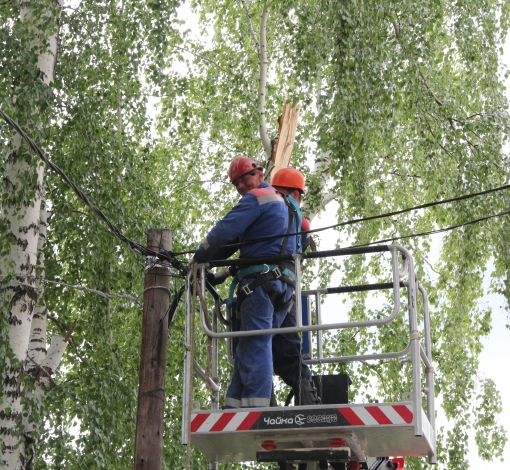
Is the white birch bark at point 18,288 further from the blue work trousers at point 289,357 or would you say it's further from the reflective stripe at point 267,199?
the reflective stripe at point 267,199

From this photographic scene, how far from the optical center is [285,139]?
36.4 feet

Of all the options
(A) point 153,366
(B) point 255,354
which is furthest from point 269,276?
(A) point 153,366

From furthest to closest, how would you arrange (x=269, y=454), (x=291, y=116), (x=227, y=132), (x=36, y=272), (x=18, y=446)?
1. (x=227, y=132)
2. (x=291, y=116)
3. (x=36, y=272)
4. (x=18, y=446)
5. (x=269, y=454)

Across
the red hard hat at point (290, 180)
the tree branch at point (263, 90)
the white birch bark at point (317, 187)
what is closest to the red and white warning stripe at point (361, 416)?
the red hard hat at point (290, 180)

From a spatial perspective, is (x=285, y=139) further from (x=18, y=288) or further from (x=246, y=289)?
(x=246, y=289)

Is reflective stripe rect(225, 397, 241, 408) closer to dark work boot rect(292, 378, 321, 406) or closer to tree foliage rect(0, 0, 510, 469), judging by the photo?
dark work boot rect(292, 378, 321, 406)

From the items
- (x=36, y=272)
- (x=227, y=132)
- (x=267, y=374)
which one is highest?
(x=227, y=132)

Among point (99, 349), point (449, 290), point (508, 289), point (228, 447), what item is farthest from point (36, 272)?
point (449, 290)

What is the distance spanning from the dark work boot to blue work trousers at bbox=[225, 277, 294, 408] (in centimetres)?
38

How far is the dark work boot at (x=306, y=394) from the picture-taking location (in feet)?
22.6

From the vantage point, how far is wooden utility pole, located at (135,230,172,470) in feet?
25.0

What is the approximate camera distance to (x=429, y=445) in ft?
21.8

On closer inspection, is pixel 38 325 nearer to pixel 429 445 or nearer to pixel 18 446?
pixel 18 446

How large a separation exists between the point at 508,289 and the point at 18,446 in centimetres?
588
